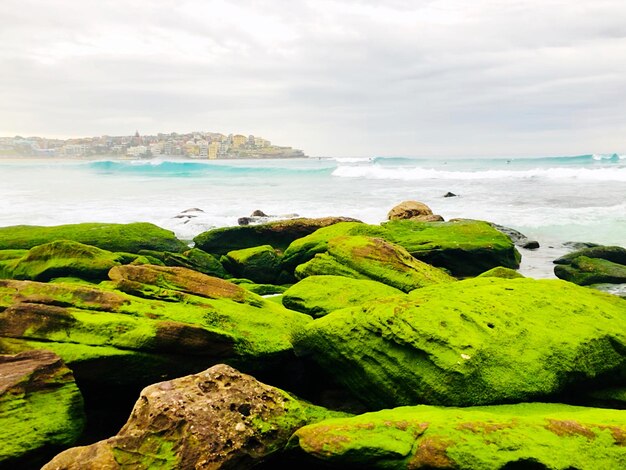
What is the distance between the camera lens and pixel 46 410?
5.04 meters

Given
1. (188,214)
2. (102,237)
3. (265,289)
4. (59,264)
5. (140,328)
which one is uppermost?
(140,328)

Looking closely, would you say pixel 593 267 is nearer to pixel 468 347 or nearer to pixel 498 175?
pixel 468 347

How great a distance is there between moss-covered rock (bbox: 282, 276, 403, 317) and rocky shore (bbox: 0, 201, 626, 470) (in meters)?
0.04

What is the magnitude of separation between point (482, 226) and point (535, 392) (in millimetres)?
11367

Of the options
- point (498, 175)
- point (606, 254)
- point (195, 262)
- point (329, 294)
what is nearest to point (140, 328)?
point (329, 294)

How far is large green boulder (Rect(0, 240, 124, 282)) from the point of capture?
11.0 metres

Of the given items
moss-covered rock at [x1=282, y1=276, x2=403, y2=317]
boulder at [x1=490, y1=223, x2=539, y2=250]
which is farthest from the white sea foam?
moss-covered rock at [x1=282, y1=276, x2=403, y2=317]

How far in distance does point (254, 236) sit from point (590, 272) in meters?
10.1

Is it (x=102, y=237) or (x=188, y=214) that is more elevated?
(x=102, y=237)

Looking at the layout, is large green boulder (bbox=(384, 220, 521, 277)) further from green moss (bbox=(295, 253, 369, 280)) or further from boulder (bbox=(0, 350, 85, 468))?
boulder (bbox=(0, 350, 85, 468))

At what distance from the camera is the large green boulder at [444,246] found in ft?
45.0

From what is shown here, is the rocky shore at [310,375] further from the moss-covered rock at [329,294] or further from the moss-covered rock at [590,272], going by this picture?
the moss-covered rock at [590,272]

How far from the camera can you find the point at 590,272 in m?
14.0

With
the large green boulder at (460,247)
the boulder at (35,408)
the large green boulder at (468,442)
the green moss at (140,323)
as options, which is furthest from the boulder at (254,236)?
the large green boulder at (468,442)
